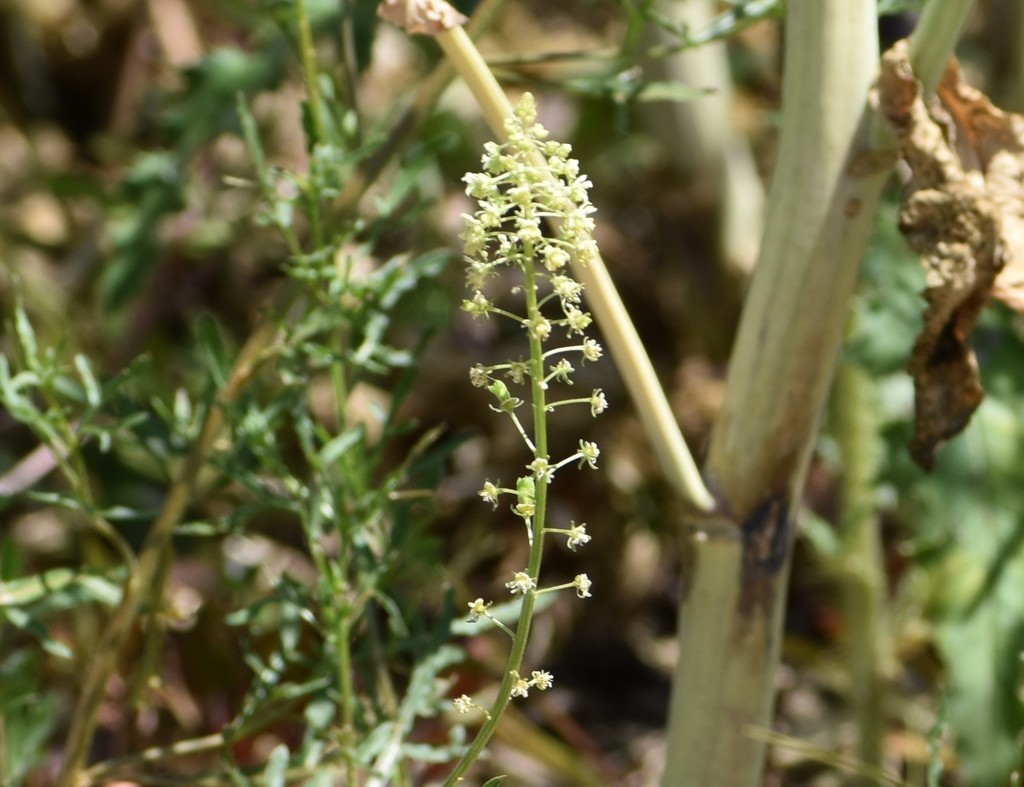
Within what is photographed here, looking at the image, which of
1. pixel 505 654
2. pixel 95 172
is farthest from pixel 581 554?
pixel 95 172

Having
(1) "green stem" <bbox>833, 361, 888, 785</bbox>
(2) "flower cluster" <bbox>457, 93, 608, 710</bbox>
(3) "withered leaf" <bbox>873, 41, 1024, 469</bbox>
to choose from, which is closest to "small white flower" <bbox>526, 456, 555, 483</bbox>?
(2) "flower cluster" <bbox>457, 93, 608, 710</bbox>

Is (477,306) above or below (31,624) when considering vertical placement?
above

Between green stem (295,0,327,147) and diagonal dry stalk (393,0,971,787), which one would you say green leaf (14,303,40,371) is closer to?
green stem (295,0,327,147)

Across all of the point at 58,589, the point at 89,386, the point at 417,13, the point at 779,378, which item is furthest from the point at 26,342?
the point at 779,378

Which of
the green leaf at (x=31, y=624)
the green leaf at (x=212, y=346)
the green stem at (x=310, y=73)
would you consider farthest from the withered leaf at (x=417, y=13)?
the green leaf at (x=31, y=624)

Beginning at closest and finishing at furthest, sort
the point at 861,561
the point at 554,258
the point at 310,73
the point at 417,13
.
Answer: the point at 554,258 < the point at 417,13 < the point at 310,73 < the point at 861,561

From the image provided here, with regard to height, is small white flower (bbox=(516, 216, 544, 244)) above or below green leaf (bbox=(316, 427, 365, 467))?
above

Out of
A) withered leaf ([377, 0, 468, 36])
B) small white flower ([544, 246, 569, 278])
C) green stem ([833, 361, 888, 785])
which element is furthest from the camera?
green stem ([833, 361, 888, 785])

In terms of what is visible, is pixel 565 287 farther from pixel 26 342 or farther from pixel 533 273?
pixel 26 342

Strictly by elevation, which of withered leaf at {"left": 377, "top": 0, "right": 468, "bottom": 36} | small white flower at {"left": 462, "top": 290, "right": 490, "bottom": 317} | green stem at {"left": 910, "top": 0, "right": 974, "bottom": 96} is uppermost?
green stem at {"left": 910, "top": 0, "right": 974, "bottom": 96}
